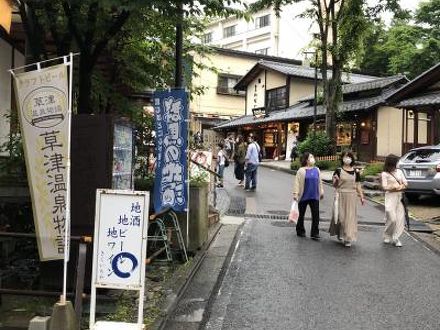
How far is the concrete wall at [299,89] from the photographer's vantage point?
41.2 meters

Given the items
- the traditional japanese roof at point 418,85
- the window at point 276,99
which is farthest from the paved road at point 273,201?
the window at point 276,99

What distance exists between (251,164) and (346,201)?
849 centimetres

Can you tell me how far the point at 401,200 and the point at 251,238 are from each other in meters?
3.06

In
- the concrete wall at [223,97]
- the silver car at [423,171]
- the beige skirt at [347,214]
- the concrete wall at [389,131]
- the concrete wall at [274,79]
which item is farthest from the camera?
the concrete wall at [223,97]

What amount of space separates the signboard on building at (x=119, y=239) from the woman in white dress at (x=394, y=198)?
6.57 metres

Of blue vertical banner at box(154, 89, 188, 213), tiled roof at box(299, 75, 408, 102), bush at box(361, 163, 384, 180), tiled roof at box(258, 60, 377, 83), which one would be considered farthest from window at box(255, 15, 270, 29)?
blue vertical banner at box(154, 89, 188, 213)

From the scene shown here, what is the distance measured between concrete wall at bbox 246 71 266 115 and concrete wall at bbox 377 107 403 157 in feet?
52.0

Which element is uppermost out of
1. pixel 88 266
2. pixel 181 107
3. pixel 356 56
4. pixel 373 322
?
pixel 356 56

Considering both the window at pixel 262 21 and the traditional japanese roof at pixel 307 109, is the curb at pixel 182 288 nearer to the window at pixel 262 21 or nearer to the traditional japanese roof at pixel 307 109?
the traditional japanese roof at pixel 307 109

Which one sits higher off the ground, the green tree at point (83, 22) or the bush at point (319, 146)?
the green tree at point (83, 22)

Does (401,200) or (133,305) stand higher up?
(401,200)

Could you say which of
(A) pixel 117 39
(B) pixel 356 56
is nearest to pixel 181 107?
(A) pixel 117 39

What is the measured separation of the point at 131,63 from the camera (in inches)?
426

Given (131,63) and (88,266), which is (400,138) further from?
(88,266)
